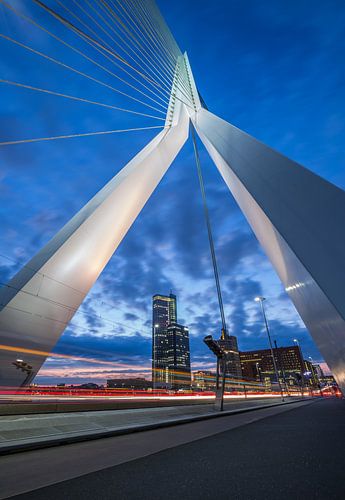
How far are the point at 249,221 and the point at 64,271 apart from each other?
927 cm

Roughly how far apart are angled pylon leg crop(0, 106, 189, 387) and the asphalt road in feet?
33.8

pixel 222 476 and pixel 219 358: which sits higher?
pixel 219 358

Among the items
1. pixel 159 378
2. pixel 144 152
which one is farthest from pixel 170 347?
pixel 144 152

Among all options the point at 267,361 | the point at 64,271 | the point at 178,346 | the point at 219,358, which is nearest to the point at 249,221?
the point at 219,358

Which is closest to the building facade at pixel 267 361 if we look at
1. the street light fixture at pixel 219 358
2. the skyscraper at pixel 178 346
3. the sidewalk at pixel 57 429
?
the skyscraper at pixel 178 346

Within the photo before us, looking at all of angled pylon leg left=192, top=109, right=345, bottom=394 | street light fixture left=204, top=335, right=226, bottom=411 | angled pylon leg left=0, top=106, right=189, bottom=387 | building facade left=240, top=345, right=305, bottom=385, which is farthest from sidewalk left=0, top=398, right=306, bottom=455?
building facade left=240, top=345, right=305, bottom=385

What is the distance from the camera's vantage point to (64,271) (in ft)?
42.7

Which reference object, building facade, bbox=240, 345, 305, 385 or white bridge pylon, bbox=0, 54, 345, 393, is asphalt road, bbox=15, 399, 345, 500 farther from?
building facade, bbox=240, 345, 305, 385

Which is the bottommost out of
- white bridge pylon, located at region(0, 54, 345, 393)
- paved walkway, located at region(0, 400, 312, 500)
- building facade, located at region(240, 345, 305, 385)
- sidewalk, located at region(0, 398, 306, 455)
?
paved walkway, located at region(0, 400, 312, 500)

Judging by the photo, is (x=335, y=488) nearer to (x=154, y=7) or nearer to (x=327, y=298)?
(x=327, y=298)

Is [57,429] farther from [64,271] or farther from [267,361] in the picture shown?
[267,361]

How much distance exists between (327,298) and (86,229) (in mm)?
11603

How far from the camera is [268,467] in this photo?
8.59ft

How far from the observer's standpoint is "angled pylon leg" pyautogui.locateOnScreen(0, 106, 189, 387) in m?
11.4
